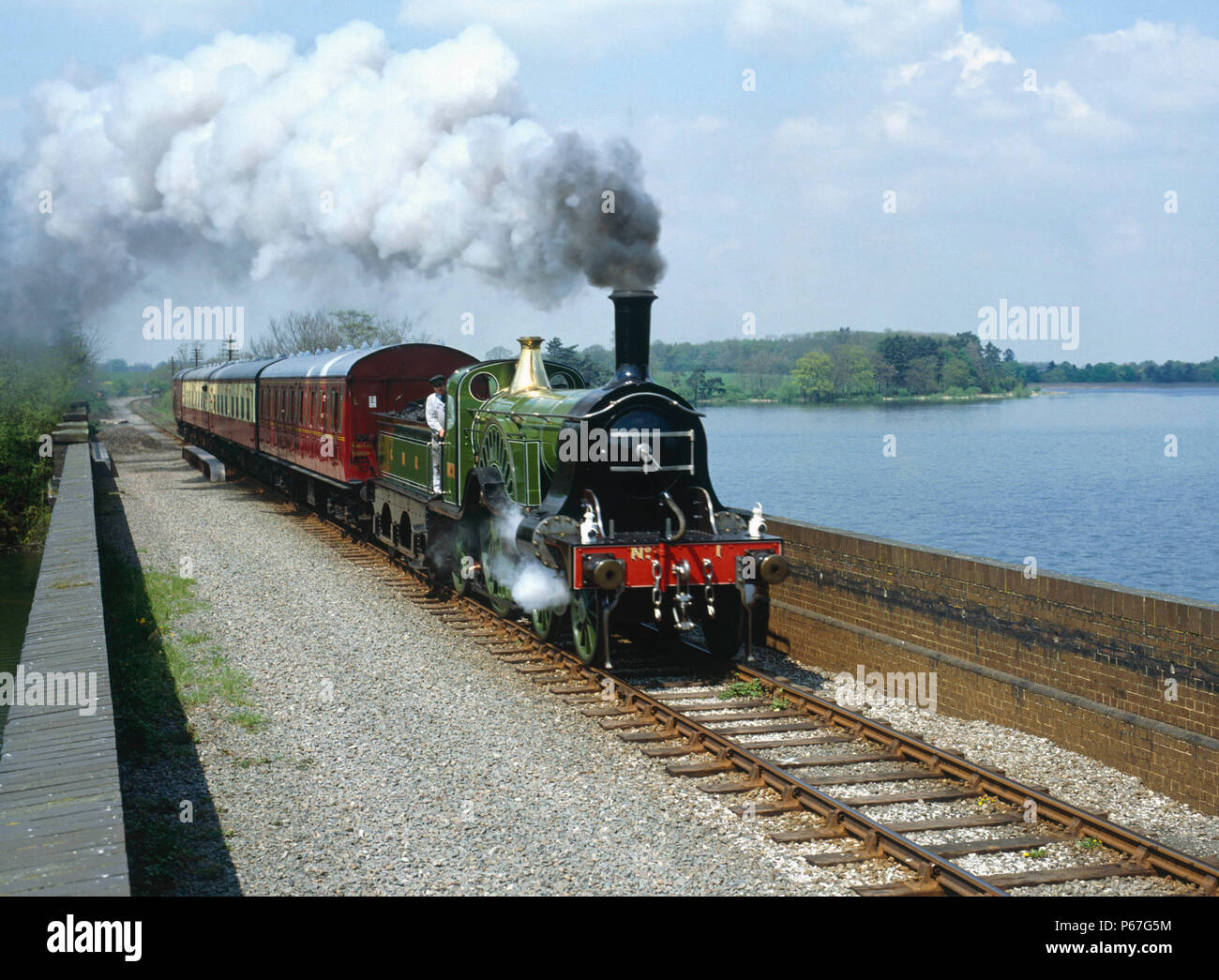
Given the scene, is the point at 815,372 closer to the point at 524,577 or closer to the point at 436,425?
the point at 436,425

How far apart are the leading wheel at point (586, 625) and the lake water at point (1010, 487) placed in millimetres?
9048

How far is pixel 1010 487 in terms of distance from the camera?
49.4 m

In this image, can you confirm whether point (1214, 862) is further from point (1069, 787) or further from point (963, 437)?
point (963, 437)

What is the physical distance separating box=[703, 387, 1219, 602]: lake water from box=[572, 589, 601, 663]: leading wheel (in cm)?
905

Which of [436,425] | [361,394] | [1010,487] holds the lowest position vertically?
[1010,487]

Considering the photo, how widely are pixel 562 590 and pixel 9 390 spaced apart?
873 inches

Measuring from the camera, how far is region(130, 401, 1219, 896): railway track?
6.14m

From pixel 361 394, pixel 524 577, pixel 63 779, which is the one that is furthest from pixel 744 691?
pixel 361 394

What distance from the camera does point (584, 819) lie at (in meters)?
7.09

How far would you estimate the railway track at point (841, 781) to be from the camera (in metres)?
6.14

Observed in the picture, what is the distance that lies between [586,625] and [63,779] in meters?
5.75

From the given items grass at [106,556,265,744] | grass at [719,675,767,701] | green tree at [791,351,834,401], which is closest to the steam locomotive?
grass at [719,675,767,701]

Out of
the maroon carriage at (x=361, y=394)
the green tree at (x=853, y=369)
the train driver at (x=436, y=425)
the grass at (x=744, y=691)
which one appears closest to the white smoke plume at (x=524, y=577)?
the grass at (x=744, y=691)
